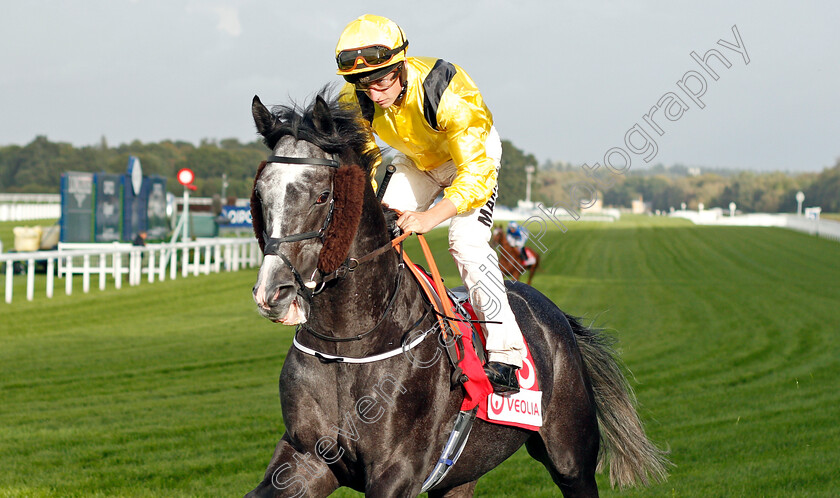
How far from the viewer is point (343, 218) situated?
2582mm

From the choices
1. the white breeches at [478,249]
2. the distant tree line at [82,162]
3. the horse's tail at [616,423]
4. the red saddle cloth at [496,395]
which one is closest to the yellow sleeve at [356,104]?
the white breeches at [478,249]

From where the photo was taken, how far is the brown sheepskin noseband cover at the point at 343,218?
8.38 feet

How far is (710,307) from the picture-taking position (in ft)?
52.4

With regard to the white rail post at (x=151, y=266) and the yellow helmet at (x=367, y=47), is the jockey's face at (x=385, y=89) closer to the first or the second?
the yellow helmet at (x=367, y=47)

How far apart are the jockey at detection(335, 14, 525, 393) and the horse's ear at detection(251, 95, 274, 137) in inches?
13.5

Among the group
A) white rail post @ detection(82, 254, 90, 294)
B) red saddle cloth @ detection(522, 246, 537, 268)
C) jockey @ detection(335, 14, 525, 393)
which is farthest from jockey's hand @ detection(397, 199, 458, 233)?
red saddle cloth @ detection(522, 246, 537, 268)

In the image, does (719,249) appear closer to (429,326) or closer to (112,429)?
(112,429)

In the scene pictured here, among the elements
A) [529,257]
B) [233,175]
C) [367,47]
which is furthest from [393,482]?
[233,175]

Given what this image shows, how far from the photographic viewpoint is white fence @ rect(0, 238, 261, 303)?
13.9 m

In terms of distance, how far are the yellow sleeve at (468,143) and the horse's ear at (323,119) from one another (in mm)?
480

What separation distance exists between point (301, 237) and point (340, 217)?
170 mm

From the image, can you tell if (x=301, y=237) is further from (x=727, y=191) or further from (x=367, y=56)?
(x=727, y=191)

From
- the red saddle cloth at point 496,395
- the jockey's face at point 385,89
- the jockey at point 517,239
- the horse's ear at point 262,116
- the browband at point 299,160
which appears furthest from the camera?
the jockey at point 517,239

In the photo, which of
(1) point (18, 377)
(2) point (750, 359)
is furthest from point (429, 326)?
(2) point (750, 359)
